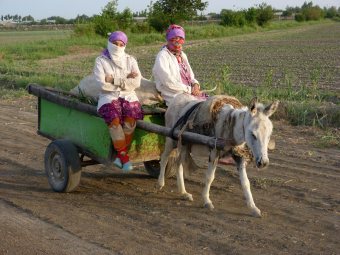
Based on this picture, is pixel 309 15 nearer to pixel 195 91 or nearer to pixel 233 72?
pixel 233 72

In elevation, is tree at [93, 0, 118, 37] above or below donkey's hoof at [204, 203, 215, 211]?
above

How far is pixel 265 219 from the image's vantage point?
583cm

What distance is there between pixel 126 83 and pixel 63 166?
1.27 metres

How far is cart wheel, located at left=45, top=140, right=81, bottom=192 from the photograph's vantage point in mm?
6816

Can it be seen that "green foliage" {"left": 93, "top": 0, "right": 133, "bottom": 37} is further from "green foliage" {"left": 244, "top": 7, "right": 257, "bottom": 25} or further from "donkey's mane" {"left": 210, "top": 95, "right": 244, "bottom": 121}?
"donkey's mane" {"left": 210, "top": 95, "right": 244, "bottom": 121}

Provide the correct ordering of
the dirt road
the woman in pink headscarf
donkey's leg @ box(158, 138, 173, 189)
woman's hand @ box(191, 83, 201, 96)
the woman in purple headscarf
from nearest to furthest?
the dirt road < the woman in purple headscarf < donkey's leg @ box(158, 138, 173, 189) < the woman in pink headscarf < woman's hand @ box(191, 83, 201, 96)

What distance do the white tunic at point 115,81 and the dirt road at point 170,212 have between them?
47.6 inches

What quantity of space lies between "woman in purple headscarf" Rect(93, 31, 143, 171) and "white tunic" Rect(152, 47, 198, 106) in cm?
29

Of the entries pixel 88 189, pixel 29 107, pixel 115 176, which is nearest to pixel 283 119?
pixel 115 176

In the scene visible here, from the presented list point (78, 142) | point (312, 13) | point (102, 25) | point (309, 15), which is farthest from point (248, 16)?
point (78, 142)

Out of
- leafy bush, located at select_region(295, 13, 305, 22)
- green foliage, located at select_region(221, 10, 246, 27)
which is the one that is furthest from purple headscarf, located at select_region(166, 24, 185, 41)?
leafy bush, located at select_region(295, 13, 305, 22)

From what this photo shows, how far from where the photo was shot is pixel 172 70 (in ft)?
23.0

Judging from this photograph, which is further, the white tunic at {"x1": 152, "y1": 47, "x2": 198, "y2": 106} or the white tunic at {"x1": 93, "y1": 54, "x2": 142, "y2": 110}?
the white tunic at {"x1": 152, "y1": 47, "x2": 198, "y2": 106}

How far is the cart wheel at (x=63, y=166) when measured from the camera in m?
6.82
